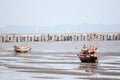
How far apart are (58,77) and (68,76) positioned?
48.8 inches

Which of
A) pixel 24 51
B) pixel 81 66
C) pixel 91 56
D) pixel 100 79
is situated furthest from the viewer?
pixel 24 51

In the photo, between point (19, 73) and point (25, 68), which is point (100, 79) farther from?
point (25, 68)

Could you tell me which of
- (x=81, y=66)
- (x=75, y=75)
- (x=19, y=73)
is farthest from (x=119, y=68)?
(x=19, y=73)

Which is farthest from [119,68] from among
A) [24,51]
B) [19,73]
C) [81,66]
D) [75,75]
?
[24,51]

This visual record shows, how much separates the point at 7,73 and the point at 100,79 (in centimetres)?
1079

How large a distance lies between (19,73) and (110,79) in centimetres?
1042

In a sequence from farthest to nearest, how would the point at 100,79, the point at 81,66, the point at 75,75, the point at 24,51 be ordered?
the point at 24,51 → the point at 81,66 → the point at 75,75 → the point at 100,79

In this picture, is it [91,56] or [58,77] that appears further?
[91,56]

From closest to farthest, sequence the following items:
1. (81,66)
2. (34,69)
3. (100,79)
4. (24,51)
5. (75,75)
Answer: (100,79) → (75,75) → (34,69) → (81,66) → (24,51)

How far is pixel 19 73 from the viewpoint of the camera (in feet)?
160

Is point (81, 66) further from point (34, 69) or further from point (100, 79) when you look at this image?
point (100, 79)

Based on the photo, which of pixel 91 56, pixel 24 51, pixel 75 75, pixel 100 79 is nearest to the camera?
pixel 100 79

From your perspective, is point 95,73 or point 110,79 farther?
point 95,73

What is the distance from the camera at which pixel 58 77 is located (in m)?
45.2
